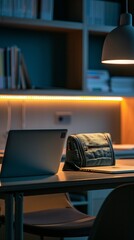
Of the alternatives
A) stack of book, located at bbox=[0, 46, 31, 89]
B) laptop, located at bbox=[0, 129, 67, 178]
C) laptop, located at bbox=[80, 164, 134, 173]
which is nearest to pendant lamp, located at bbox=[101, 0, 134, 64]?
laptop, located at bbox=[80, 164, 134, 173]

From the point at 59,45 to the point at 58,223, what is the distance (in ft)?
7.43

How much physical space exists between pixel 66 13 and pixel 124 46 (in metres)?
1.78

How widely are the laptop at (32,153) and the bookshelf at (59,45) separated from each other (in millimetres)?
1846

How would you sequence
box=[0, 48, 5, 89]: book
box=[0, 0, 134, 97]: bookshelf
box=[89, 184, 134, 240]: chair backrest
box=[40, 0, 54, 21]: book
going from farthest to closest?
box=[0, 0, 134, 97]: bookshelf, box=[40, 0, 54, 21]: book, box=[0, 48, 5, 89]: book, box=[89, 184, 134, 240]: chair backrest

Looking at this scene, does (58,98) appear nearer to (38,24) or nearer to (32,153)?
(38,24)

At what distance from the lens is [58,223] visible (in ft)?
8.39

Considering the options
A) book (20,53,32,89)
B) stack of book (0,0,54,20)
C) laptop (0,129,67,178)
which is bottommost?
laptop (0,129,67,178)

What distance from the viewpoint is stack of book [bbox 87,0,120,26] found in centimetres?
437

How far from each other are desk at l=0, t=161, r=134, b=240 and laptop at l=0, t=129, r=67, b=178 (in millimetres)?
55

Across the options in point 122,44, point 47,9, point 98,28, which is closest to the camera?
point 122,44

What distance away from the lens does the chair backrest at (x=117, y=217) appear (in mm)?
1640

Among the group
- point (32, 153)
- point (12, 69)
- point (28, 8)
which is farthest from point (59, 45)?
point (32, 153)

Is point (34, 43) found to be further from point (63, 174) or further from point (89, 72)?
point (63, 174)

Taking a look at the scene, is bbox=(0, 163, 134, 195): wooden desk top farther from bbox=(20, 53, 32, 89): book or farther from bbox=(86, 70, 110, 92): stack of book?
bbox=(86, 70, 110, 92): stack of book
